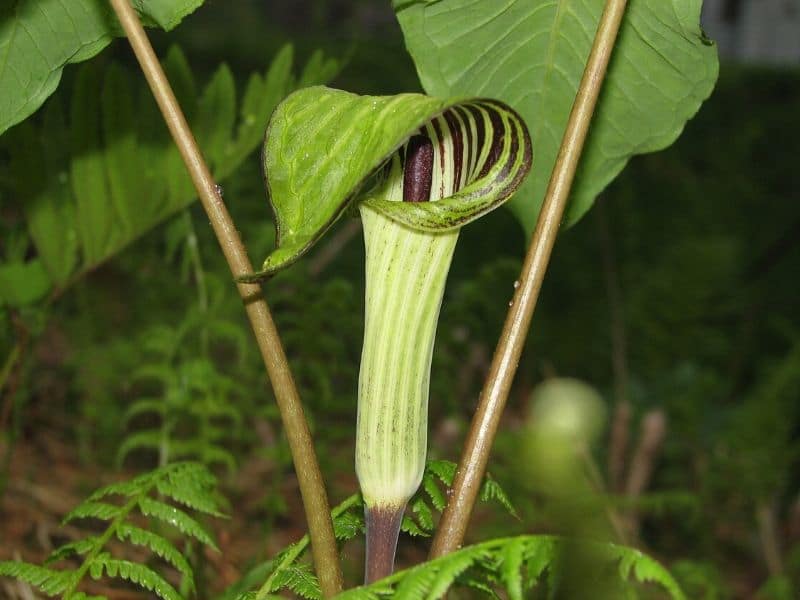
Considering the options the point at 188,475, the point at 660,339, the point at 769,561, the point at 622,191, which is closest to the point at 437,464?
the point at 188,475

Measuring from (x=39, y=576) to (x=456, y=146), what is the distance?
445 millimetres

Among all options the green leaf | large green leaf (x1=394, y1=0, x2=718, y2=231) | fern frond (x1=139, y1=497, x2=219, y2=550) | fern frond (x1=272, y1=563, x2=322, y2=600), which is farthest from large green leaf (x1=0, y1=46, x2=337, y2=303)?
fern frond (x1=272, y1=563, x2=322, y2=600)

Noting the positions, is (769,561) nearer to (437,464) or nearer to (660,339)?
(660,339)

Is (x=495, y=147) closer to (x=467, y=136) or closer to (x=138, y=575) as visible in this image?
(x=467, y=136)

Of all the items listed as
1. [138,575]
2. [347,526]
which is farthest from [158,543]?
[347,526]

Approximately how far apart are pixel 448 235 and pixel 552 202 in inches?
3.4

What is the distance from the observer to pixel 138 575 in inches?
27.5

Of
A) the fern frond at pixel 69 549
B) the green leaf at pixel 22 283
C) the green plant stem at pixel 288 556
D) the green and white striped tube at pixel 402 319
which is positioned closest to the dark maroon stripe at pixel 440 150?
the green and white striped tube at pixel 402 319

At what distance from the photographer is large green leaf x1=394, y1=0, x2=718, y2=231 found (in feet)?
2.67

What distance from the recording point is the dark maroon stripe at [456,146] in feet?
2.05

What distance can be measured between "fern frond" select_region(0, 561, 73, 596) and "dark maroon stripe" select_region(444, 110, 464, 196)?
41cm

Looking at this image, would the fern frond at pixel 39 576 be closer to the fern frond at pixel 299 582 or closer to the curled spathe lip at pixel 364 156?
the fern frond at pixel 299 582

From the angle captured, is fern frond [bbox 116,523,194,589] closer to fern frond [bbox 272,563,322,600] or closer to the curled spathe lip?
fern frond [bbox 272,563,322,600]

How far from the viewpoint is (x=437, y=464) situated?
0.75m
